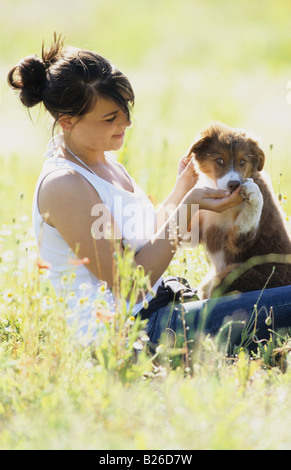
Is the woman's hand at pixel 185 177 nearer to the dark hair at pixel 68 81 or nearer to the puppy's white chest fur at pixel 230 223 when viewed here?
the puppy's white chest fur at pixel 230 223

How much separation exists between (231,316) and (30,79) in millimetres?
1490

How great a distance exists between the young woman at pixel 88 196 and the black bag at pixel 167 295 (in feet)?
0.04

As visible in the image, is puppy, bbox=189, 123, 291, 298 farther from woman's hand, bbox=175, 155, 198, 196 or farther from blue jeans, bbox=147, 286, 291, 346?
blue jeans, bbox=147, 286, 291, 346

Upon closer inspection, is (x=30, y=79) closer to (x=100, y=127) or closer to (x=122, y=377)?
(x=100, y=127)

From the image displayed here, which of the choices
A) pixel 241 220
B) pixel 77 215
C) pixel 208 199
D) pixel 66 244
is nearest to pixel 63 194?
pixel 77 215

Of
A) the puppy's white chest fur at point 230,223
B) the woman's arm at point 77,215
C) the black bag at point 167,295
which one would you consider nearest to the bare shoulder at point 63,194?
the woman's arm at point 77,215

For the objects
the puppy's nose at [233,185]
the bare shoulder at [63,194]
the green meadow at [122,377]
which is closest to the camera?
the green meadow at [122,377]

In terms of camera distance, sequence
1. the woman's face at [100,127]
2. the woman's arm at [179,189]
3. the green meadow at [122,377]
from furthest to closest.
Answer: the woman's arm at [179,189]
the woman's face at [100,127]
the green meadow at [122,377]

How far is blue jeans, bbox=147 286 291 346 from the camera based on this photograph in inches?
112

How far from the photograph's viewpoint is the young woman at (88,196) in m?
2.72

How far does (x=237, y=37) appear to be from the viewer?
14.2m

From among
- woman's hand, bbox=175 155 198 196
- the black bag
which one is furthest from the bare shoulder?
woman's hand, bbox=175 155 198 196

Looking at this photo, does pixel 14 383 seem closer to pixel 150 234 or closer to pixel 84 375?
pixel 84 375

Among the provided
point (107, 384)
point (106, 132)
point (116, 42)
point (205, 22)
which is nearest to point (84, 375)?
point (107, 384)
